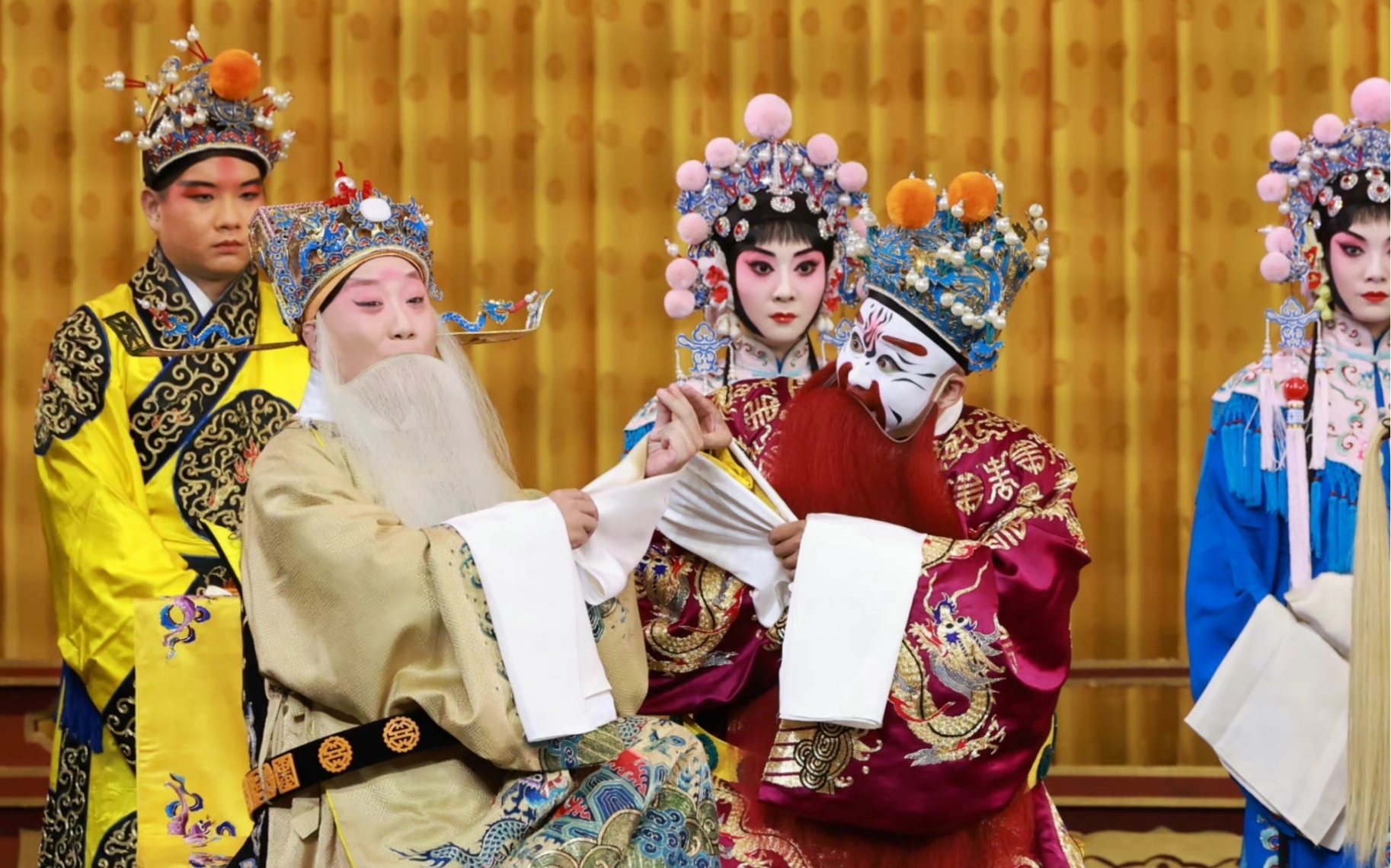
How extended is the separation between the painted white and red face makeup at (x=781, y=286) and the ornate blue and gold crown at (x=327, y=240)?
0.97 meters

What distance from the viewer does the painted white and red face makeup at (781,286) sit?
13.1 feet

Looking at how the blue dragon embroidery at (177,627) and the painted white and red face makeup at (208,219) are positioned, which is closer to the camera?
the blue dragon embroidery at (177,627)

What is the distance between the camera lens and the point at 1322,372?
12.8 ft

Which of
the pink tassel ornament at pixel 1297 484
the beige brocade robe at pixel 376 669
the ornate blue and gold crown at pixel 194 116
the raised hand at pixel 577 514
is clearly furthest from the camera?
the ornate blue and gold crown at pixel 194 116

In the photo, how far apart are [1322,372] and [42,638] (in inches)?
126

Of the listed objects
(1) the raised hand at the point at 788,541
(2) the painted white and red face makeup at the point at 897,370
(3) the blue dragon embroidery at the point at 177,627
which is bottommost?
(3) the blue dragon embroidery at the point at 177,627

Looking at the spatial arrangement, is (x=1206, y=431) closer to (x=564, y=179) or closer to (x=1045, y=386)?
(x=1045, y=386)

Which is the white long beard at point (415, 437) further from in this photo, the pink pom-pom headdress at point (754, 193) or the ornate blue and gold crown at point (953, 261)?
the pink pom-pom headdress at point (754, 193)

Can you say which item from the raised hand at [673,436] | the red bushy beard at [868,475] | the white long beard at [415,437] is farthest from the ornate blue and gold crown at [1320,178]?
the white long beard at [415,437]

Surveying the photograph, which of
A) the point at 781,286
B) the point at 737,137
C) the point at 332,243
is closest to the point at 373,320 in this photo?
the point at 332,243

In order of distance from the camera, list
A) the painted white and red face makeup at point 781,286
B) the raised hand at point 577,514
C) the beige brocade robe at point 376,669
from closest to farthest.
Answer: the beige brocade robe at point 376,669 < the raised hand at point 577,514 < the painted white and red face makeup at point 781,286

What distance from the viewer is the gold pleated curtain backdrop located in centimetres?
520

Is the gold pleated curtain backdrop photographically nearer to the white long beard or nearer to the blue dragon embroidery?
the blue dragon embroidery

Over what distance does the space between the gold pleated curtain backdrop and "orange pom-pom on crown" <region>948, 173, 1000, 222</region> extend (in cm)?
208
